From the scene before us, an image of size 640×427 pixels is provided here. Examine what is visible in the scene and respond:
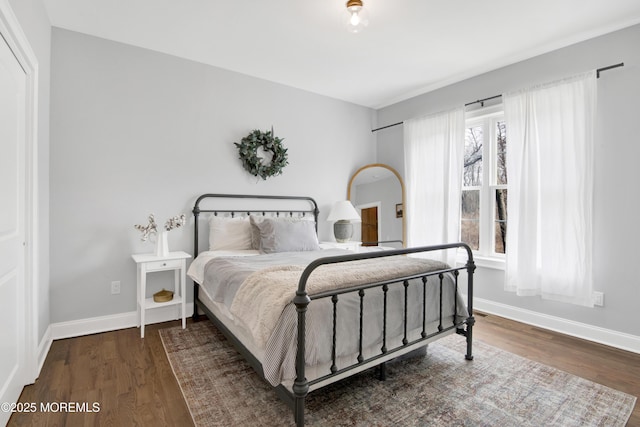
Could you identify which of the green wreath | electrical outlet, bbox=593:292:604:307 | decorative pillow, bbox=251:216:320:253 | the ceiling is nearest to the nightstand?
decorative pillow, bbox=251:216:320:253

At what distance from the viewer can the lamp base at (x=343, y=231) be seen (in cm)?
427

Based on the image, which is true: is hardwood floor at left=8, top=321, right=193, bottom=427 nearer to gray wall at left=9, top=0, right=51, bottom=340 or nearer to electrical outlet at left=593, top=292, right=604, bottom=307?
gray wall at left=9, top=0, right=51, bottom=340

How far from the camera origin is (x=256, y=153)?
3.77 meters

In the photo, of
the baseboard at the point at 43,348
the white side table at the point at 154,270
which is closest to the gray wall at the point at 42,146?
the baseboard at the point at 43,348

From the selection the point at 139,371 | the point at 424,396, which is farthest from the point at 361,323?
the point at 139,371

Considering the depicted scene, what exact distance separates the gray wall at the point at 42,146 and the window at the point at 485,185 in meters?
3.97

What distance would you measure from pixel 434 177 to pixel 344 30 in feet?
6.71

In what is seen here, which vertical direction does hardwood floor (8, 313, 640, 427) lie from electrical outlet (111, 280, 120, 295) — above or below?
below

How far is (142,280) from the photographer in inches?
112

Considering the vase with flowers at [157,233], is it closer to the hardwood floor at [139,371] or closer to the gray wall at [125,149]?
the gray wall at [125,149]

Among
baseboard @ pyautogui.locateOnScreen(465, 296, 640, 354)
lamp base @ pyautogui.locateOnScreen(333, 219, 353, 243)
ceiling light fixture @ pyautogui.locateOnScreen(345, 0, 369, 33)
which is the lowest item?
baseboard @ pyautogui.locateOnScreen(465, 296, 640, 354)

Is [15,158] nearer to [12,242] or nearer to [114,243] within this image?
[12,242]

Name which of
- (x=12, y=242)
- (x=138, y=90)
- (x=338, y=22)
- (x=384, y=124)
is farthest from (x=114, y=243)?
(x=384, y=124)

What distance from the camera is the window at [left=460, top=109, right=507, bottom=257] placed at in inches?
142
